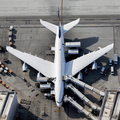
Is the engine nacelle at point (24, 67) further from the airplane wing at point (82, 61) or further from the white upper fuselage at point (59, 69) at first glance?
the airplane wing at point (82, 61)

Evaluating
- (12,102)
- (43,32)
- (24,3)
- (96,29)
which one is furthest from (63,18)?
(12,102)

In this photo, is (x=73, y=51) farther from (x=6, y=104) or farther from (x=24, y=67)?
(x=6, y=104)

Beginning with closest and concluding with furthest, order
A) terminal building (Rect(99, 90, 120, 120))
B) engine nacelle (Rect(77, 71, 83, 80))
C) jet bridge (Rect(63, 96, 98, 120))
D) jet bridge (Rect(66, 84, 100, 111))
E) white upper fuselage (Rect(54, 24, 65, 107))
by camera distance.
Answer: terminal building (Rect(99, 90, 120, 120))
white upper fuselage (Rect(54, 24, 65, 107))
jet bridge (Rect(63, 96, 98, 120))
jet bridge (Rect(66, 84, 100, 111))
engine nacelle (Rect(77, 71, 83, 80))

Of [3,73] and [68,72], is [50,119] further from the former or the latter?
[3,73]

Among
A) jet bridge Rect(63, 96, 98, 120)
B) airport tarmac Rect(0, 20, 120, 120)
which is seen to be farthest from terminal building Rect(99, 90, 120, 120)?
airport tarmac Rect(0, 20, 120, 120)

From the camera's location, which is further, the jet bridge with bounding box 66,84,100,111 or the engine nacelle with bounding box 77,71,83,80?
the engine nacelle with bounding box 77,71,83,80

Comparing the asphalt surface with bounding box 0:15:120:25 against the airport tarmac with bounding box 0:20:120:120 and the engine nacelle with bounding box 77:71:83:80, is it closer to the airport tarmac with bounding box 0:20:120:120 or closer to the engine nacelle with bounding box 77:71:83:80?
the airport tarmac with bounding box 0:20:120:120

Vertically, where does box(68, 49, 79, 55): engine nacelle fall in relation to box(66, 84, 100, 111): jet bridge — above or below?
above

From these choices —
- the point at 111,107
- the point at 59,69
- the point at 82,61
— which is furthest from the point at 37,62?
the point at 111,107
